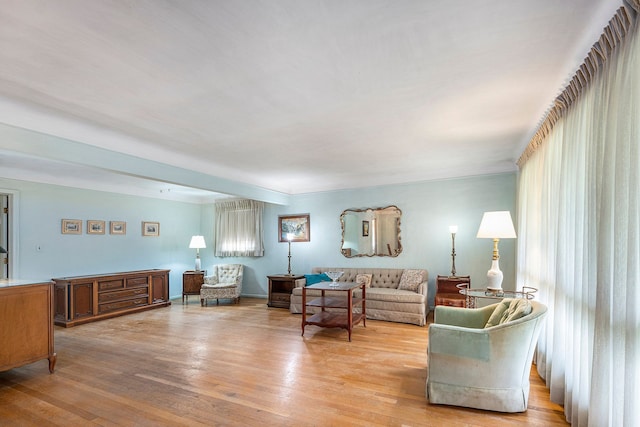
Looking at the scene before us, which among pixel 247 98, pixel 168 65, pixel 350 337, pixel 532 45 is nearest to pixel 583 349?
pixel 532 45

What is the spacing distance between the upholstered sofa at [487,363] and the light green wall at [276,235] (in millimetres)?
3207

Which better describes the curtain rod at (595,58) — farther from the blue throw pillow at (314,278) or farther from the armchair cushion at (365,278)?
the blue throw pillow at (314,278)

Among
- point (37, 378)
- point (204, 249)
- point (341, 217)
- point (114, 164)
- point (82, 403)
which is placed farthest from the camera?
point (204, 249)

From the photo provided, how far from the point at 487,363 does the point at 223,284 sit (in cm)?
579

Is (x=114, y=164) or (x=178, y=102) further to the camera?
(x=114, y=164)

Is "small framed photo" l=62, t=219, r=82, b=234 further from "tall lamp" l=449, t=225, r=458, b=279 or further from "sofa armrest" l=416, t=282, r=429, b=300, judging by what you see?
"tall lamp" l=449, t=225, r=458, b=279

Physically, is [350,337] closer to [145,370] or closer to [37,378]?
[145,370]

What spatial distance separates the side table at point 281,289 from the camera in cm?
647

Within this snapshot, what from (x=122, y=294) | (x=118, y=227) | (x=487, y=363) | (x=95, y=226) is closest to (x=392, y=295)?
(x=487, y=363)

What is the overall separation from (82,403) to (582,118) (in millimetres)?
4405

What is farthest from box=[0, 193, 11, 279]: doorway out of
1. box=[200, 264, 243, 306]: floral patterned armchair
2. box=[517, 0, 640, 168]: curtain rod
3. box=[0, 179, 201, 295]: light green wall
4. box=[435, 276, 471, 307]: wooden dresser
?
box=[517, 0, 640, 168]: curtain rod

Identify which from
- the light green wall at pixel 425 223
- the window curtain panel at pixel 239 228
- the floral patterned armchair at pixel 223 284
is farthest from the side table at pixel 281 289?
the window curtain panel at pixel 239 228

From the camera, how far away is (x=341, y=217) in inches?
267

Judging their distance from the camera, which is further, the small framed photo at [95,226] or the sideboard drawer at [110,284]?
the small framed photo at [95,226]
